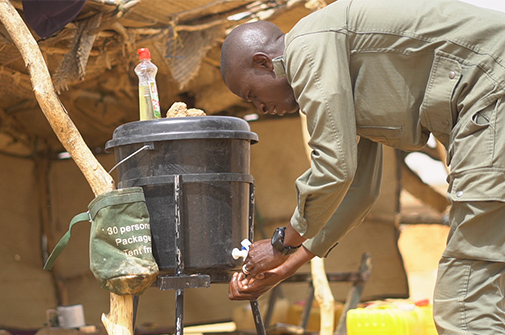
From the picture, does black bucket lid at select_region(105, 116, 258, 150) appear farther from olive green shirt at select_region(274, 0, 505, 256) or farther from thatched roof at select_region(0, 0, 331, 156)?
thatched roof at select_region(0, 0, 331, 156)

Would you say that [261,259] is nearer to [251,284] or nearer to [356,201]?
[251,284]

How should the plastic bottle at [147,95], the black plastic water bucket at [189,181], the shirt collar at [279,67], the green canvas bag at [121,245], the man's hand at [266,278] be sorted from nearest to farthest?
the shirt collar at [279,67] → the man's hand at [266,278] → the green canvas bag at [121,245] → the black plastic water bucket at [189,181] → the plastic bottle at [147,95]

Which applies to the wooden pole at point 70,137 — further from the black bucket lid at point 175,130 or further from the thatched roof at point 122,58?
the thatched roof at point 122,58

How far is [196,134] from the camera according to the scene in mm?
2939

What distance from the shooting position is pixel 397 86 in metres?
2.17

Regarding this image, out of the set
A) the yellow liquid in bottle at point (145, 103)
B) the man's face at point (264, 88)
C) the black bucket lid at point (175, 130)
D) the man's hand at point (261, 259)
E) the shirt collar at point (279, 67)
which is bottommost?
the man's hand at point (261, 259)

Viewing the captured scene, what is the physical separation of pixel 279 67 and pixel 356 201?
0.61 metres

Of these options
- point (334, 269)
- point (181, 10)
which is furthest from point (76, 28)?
point (334, 269)

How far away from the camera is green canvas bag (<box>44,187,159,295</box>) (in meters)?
2.84

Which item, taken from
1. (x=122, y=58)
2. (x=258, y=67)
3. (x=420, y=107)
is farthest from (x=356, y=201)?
(x=122, y=58)

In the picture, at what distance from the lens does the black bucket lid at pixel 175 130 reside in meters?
2.93

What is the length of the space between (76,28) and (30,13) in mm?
416

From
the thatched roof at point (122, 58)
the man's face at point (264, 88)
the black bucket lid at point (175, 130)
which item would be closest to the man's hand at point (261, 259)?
the man's face at point (264, 88)

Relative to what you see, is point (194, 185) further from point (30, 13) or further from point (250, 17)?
point (250, 17)
